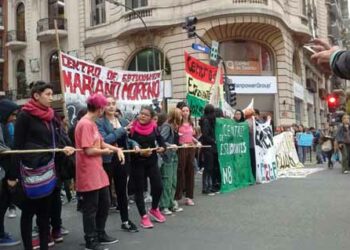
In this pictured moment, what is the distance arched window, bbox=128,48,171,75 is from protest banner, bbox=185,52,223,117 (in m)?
14.4

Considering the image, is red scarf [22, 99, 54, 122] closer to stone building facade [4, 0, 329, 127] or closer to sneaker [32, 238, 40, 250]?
sneaker [32, 238, 40, 250]

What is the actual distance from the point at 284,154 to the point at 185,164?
7750 mm

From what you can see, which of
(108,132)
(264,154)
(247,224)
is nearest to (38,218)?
(108,132)

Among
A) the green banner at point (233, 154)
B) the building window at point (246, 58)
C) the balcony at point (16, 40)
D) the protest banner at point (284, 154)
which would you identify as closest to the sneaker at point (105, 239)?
the green banner at point (233, 154)

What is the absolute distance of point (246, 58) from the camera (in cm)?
2752

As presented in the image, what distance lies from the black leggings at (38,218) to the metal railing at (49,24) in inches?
1155

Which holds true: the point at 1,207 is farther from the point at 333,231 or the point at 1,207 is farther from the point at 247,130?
the point at 247,130

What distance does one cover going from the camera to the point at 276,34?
90.3ft

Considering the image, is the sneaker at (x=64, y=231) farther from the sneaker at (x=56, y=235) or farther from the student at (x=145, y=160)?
the student at (x=145, y=160)

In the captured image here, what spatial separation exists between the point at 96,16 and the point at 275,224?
87.2 feet

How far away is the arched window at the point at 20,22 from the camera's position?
1458 inches

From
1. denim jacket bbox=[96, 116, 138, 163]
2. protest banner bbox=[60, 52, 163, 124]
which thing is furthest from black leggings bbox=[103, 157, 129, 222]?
protest banner bbox=[60, 52, 163, 124]

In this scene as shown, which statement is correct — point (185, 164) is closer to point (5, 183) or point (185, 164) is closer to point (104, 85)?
point (104, 85)

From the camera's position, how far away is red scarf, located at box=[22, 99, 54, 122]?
5.14 m
